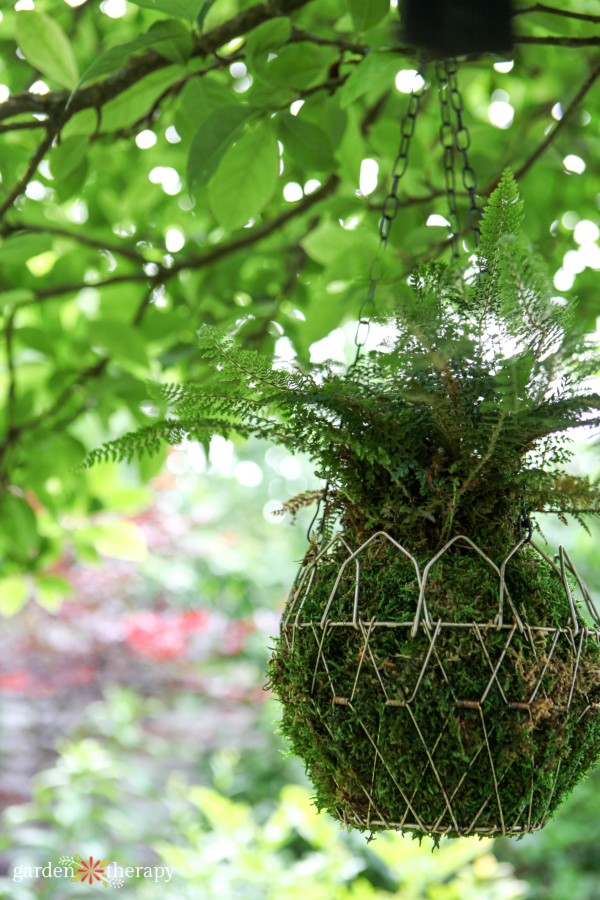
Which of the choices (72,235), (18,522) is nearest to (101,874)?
(18,522)

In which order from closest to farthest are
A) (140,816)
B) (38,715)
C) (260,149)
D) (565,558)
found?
(565,558), (260,149), (140,816), (38,715)

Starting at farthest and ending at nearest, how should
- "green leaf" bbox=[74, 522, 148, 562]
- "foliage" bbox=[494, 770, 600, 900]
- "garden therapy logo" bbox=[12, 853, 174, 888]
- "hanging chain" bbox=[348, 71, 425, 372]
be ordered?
"foliage" bbox=[494, 770, 600, 900] → "garden therapy logo" bbox=[12, 853, 174, 888] → "green leaf" bbox=[74, 522, 148, 562] → "hanging chain" bbox=[348, 71, 425, 372]

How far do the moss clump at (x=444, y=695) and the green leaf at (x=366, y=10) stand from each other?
2.18 feet

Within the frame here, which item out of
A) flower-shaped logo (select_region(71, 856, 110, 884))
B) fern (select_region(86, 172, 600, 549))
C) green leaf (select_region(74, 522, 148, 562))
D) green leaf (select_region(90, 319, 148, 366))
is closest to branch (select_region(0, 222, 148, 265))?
green leaf (select_region(90, 319, 148, 366))

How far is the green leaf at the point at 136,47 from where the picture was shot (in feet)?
3.12

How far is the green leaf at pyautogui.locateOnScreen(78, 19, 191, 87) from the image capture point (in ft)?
3.12

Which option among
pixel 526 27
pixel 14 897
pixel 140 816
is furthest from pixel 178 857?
pixel 526 27

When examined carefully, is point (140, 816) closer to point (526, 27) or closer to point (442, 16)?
point (526, 27)

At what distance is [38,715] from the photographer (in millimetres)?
4980

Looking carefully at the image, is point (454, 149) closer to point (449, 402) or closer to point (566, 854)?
point (449, 402)

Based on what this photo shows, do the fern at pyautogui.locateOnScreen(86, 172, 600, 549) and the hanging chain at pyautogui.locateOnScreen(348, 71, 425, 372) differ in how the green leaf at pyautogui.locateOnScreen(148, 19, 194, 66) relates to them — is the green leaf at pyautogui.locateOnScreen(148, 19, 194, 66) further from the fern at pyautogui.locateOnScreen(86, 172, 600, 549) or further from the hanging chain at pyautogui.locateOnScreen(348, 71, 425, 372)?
the fern at pyautogui.locateOnScreen(86, 172, 600, 549)

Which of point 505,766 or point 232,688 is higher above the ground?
point 232,688

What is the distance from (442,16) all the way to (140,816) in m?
3.73

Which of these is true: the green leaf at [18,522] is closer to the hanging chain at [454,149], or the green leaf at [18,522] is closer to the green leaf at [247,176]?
the green leaf at [247,176]
